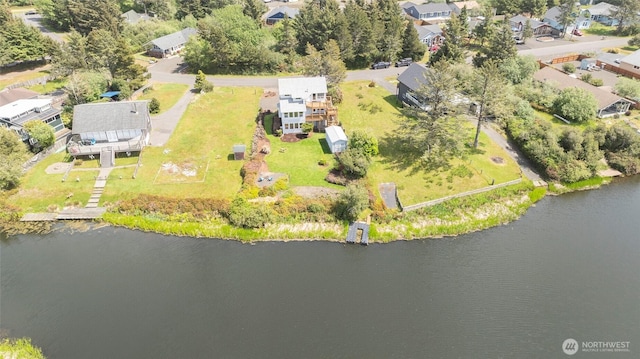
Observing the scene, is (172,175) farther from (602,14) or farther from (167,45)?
(602,14)

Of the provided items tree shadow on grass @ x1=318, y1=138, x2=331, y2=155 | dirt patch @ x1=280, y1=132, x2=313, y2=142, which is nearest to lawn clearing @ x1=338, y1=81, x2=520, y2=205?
tree shadow on grass @ x1=318, y1=138, x2=331, y2=155

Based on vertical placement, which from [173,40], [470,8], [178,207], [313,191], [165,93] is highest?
[470,8]

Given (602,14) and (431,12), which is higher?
(431,12)

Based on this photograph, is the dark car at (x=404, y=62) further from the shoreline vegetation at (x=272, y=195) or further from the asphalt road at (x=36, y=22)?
the asphalt road at (x=36, y=22)

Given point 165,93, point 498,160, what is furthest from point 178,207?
point 498,160

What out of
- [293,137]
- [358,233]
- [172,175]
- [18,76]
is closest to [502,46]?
[293,137]

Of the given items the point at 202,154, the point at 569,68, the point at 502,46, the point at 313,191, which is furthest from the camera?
the point at 569,68

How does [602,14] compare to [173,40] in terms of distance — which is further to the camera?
[602,14]

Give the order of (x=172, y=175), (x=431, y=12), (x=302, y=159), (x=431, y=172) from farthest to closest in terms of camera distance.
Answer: (x=431, y=12) → (x=302, y=159) → (x=172, y=175) → (x=431, y=172)
